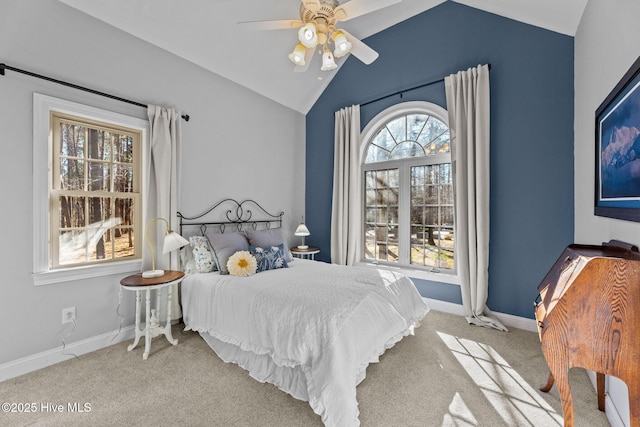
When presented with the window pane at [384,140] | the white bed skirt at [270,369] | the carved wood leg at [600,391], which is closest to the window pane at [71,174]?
the white bed skirt at [270,369]

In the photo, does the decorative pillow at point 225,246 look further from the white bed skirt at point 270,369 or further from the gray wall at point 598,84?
the gray wall at point 598,84

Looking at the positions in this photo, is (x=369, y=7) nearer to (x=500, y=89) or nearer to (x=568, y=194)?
(x=500, y=89)

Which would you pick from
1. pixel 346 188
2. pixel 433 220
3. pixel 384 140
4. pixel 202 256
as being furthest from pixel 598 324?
pixel 384 140

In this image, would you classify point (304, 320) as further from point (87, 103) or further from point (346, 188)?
point (87, 103)

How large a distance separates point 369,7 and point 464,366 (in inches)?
113

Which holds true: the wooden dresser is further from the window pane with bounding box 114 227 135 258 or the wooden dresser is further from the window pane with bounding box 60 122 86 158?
the window pane with bounding box 60 122 86 158

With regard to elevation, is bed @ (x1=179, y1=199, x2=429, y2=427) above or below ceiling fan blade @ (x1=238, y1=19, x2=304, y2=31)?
below

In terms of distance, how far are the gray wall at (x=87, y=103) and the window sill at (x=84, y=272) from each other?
51 mm

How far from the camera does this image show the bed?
164 cm

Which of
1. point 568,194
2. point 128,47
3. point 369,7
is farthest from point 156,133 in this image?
point 568,194

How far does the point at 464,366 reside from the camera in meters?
2.19

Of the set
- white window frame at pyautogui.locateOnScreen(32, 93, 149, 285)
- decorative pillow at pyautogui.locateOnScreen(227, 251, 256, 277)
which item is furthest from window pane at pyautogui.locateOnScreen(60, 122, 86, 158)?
decorative pillow at pyautogui.locateOnScreen(227, 251, 256, 277)

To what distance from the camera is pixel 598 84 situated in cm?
195

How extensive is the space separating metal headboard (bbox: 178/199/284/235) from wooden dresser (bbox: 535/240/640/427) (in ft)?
10.8
